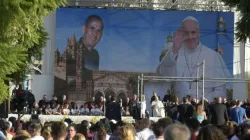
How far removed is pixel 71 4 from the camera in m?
41.6

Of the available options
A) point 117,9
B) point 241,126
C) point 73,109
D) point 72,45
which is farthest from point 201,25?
point 241,126

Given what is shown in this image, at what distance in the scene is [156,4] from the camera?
137 feet

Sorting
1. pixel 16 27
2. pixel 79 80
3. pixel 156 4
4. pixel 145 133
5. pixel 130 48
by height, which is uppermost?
pixel 156 4

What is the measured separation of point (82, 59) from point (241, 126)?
30.3 metres

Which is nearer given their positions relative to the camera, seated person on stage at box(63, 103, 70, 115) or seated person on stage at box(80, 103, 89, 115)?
seated person on stage at box(63, 103, 70, 115)

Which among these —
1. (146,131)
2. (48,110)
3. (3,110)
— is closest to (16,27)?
(146,131)

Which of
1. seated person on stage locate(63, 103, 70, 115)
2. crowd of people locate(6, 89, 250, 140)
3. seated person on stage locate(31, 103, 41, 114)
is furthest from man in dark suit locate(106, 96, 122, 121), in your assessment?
seated person on stage locate(63, 103, 70, 115)

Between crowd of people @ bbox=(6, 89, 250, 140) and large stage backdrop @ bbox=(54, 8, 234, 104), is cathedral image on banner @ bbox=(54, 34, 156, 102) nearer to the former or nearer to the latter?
large stage backdrop @ bbox=(54, 8, 234, 104)

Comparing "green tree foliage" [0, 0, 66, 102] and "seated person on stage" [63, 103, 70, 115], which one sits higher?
"green tree foliage" [0, 0, 66, 102]

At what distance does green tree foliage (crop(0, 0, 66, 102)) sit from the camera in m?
12.0

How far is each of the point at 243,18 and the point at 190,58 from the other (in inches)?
1050

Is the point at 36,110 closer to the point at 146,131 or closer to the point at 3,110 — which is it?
the point at 3,110

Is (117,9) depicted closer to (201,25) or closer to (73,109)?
(201,25)

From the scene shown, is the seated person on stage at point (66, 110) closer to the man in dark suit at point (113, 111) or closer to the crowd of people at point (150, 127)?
the crowd of people at point (150, 127)
